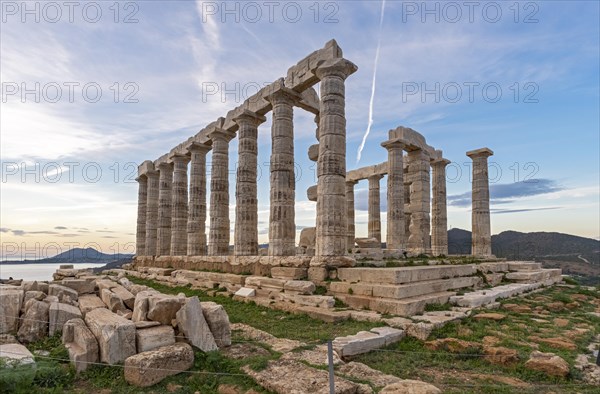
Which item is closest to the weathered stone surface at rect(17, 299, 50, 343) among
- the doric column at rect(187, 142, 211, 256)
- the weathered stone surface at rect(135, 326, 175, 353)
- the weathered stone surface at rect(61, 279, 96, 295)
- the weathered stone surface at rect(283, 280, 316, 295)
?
the weathered stone surface at rect(135, 326, 175, 353)

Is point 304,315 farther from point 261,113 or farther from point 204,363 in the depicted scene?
point 261,113

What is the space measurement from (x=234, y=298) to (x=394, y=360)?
8.72 metres

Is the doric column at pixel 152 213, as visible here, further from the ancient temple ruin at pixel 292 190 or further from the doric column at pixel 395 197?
the doric column at pixel 395 197

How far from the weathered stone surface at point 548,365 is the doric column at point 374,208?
990 inches

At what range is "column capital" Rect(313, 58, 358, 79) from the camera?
14562mm

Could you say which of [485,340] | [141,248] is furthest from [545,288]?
[141,248]

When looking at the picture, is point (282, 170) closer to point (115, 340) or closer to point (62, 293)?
point (62, 293)

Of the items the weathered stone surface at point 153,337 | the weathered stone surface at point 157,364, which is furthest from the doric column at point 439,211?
the weathered stone surface at point 157,364

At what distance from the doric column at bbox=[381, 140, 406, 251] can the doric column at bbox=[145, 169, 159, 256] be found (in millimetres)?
19469

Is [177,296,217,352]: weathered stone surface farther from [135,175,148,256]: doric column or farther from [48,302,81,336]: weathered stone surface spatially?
[135,175,148,256]: doric column

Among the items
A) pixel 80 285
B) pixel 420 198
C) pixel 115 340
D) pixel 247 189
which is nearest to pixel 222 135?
pixel 247 189

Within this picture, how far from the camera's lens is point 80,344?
6398mm

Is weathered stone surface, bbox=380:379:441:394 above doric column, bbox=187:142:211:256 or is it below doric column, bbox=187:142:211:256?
below

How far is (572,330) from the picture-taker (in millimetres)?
9023
